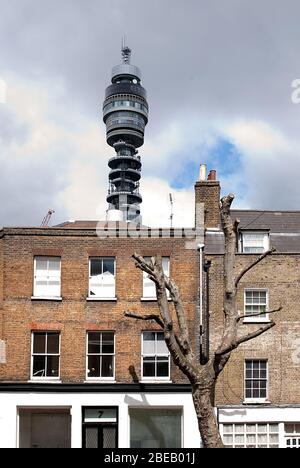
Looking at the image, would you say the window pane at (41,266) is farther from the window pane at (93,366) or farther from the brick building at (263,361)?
the brick building at (263,361)

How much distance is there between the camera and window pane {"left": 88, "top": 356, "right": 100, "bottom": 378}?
2825cm

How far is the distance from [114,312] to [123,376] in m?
2.61

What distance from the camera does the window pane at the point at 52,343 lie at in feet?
92.9

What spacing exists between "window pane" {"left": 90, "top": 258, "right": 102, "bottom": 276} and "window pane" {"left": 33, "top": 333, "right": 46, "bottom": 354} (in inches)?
129

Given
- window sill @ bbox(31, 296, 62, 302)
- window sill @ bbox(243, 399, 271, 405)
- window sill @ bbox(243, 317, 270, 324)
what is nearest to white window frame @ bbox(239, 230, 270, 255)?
window sill @ bbox(243, 317, 270, 324)

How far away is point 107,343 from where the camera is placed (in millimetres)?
28547

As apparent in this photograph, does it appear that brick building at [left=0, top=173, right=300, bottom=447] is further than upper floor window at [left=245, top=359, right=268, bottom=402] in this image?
No

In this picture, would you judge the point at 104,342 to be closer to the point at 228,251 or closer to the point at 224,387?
the point at 224,387

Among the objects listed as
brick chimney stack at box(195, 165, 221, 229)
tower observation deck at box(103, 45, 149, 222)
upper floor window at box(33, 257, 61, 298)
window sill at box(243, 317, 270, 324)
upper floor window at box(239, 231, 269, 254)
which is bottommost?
window sill at box(243, 317, 270, 324)

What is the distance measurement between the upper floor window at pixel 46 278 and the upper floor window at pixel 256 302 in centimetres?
778

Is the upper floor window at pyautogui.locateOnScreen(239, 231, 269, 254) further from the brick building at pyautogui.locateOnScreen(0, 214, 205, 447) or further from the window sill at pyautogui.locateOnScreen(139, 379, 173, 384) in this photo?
the window sill at pyautogui.locateOnScreen(139, 379, 173, 384)

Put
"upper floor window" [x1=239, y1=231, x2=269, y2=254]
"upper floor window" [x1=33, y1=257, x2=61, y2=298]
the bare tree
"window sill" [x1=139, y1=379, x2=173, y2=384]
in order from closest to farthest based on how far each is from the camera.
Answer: the bare tree < "window sill" [x1=139, y1=379, x2=173, y2=384] < "upper floor window" [x1=33, y1=257, x2=61, y2=298] < "upper floor window" [x1=239, y1=231, x2=269, y2=254]

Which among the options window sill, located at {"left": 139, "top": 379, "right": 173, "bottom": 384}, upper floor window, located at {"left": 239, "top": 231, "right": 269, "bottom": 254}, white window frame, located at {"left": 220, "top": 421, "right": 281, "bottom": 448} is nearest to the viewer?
white window frame, located at {"left": 220, "top": 421, "right": 281, "bottom": 448}
